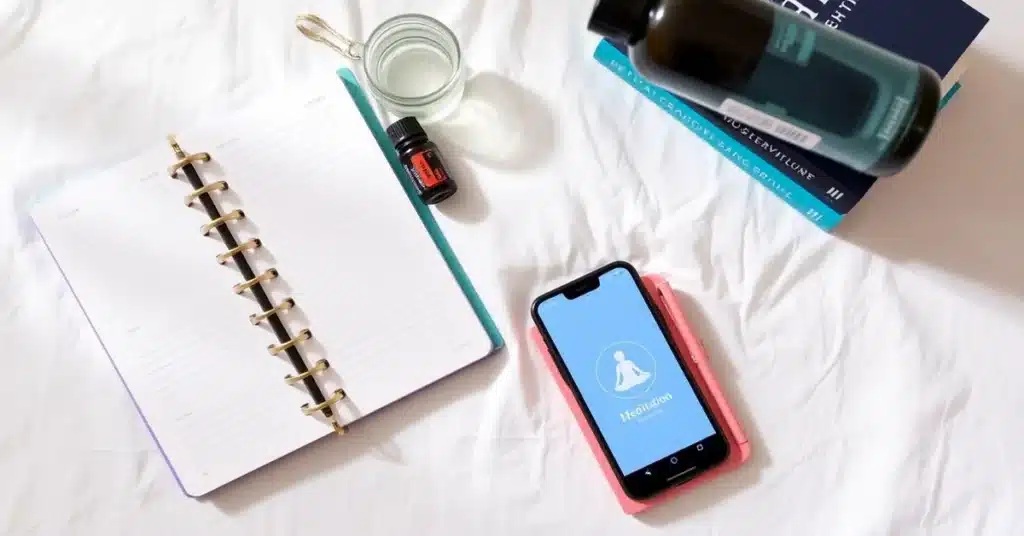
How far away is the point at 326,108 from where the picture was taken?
22.5 inches

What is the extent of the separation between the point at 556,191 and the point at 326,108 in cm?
16

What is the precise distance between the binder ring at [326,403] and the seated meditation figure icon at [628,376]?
0.56 feet

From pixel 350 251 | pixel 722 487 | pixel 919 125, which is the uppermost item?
pixel 350 251

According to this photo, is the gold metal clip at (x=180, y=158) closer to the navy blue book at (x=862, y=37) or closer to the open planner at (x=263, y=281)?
the open planner at (x=263, y=281)

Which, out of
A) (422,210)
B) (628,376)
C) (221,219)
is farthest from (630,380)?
(221,219)

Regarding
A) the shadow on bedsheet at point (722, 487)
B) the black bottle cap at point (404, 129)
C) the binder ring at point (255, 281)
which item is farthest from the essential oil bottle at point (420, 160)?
the shadow on bedsheet at point (722, 487)

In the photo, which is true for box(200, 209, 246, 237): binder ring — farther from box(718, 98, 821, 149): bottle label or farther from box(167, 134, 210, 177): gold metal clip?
box(718, 98, 821, 149): bottle label

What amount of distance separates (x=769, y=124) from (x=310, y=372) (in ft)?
1.02

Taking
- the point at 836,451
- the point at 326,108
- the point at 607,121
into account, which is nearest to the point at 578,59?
the point at 607,121

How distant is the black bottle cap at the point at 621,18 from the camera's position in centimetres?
43

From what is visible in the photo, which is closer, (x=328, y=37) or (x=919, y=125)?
(x=919, y=125)

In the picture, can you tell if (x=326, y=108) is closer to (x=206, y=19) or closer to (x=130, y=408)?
(x=206, y=19)

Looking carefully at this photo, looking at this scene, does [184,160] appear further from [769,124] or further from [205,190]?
[769,124]

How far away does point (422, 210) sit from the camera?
1.86 ft
